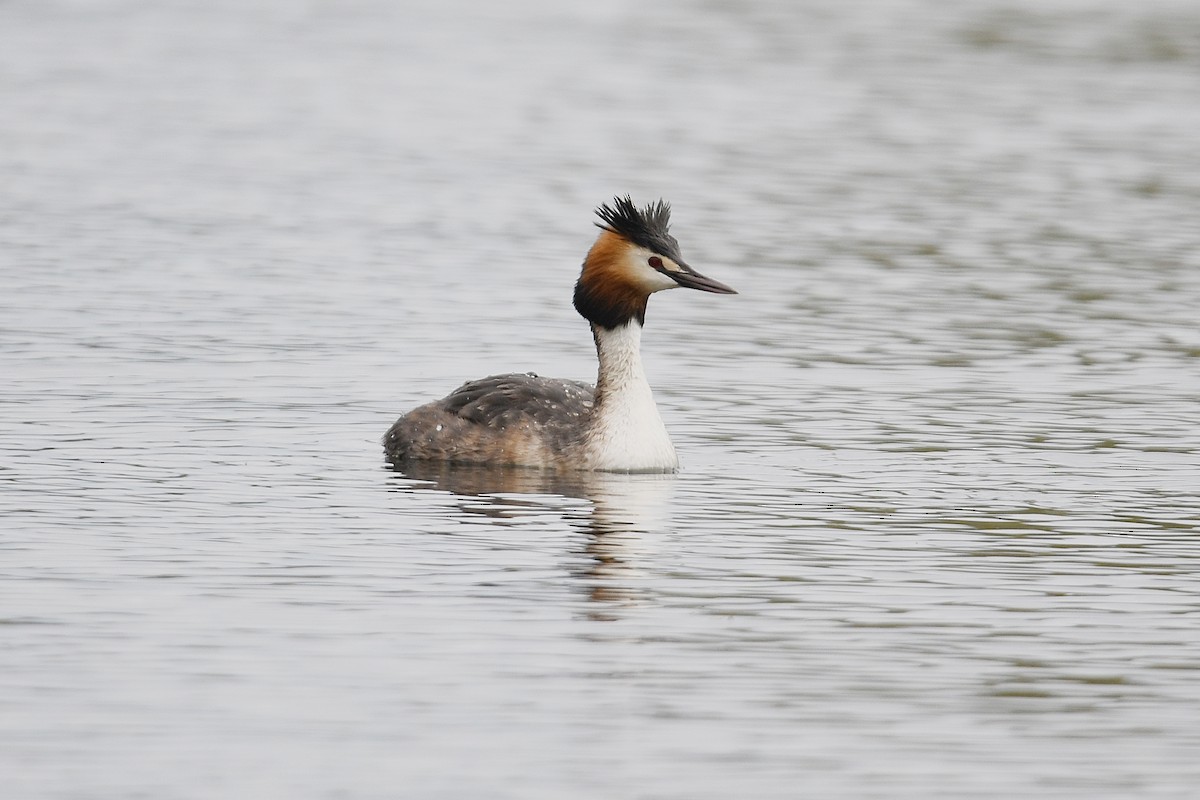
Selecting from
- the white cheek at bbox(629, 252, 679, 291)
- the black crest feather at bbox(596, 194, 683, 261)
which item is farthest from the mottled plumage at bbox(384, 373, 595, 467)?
the black crest feather at bbox(596, 194, 683, 261)

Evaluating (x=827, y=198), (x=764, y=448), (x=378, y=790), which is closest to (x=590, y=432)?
(x=764, y=448)

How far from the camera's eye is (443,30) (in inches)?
2162

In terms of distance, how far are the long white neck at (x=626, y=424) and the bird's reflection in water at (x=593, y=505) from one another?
0.34 feet

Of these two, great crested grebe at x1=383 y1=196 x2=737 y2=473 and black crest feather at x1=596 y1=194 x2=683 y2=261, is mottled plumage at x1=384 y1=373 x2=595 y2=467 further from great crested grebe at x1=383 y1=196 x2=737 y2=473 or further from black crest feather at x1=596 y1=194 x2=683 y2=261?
black crest feather at x1=596 y1=194 x2=683 y2=261

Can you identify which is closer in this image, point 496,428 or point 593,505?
point 593,505

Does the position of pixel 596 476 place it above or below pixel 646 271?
below

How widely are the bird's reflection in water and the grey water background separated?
6 cm

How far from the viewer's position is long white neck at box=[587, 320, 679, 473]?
16.0 m

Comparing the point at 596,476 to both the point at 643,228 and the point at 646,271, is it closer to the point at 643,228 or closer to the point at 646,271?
the point at 646,271

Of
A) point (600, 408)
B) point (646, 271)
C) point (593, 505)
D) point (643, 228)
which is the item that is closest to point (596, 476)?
point (600, 408)

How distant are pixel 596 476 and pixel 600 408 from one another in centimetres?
48

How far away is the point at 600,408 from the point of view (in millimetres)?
16250

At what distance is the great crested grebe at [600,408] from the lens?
52.7ft

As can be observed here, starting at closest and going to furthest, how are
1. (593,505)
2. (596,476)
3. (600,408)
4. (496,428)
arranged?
(593,505) < (596,476) < (600,408) < (496,428)
